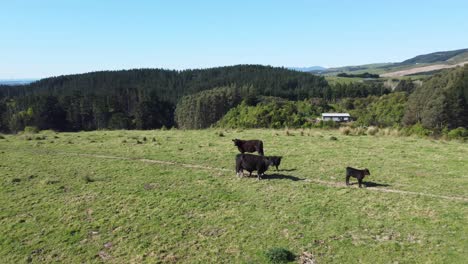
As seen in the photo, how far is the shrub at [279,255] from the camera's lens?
418 inches

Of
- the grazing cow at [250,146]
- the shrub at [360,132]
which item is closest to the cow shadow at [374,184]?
the grazing cow at [250,146]

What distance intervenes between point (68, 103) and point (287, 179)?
12947cm

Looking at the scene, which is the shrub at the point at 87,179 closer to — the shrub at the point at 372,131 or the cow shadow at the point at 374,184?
the cow shadow at the point at 374,184

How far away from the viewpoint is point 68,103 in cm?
12781

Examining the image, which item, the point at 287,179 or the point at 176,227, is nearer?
the point at 176,227

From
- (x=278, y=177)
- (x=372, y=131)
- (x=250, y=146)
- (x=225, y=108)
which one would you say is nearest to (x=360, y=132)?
(x=372, y=131)

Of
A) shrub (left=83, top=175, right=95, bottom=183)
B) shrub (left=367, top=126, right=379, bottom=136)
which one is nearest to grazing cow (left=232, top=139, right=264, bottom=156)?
shrub (left=83, top=175, right=95, bottom=183)

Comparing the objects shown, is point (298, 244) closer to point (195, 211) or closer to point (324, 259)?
point (324, 259)

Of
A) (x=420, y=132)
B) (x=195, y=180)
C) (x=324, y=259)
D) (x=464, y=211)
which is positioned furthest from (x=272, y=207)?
(x=420, y=132)

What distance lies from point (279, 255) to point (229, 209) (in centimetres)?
423

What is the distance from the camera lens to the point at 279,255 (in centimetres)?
1070

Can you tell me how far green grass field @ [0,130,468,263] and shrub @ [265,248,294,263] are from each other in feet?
0.76

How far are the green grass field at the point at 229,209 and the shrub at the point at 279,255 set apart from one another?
0.23 meters

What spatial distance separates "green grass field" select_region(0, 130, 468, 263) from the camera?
1143 centimetres
